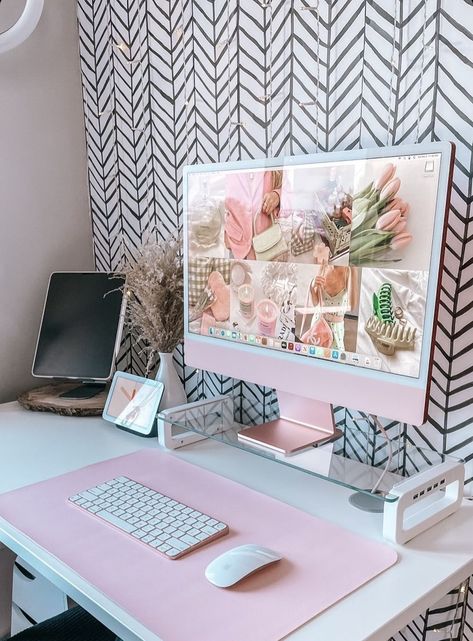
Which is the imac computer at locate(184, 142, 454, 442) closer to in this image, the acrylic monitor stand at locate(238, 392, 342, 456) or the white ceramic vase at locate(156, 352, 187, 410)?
the acrylic monitor stand at locate(238, 392, 342, 456)

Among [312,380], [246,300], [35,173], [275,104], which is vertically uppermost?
[275,104]

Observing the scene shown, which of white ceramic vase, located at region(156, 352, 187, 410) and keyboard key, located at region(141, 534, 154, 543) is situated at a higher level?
white ceramic vase, located at region(156, 352, 187, 410)

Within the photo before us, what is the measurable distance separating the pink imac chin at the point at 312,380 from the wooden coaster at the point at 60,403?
360 mm

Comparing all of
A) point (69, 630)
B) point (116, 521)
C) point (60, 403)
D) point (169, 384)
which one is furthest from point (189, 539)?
point (60, 403)

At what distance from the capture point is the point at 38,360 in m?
1.64

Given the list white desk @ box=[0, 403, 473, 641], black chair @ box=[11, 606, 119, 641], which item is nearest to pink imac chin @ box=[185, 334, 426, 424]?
white desk @ box=[0, 403, 473, 641]

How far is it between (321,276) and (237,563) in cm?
47

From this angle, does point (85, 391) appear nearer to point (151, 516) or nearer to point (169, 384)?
point (169, 384)

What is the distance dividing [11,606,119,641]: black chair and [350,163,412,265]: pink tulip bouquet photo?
2.54 feet

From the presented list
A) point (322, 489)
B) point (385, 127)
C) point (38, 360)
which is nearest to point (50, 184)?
point (38, 360)

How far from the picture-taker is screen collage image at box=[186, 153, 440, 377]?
0.88 meters

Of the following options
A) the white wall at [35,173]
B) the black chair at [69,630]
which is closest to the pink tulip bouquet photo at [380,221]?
the black chair at [69,630]

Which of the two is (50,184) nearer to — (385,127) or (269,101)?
(269,101)

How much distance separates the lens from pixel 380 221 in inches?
35.7
